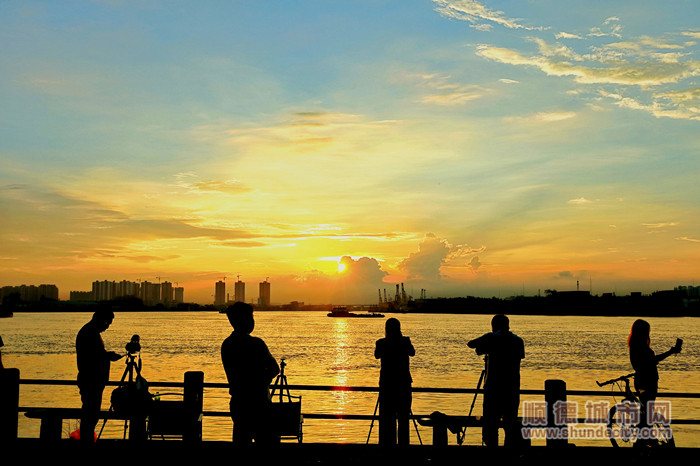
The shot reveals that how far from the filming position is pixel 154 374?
59.0 meters

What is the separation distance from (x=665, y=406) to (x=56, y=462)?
9451 millimetres

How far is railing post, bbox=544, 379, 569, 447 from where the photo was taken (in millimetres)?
9977

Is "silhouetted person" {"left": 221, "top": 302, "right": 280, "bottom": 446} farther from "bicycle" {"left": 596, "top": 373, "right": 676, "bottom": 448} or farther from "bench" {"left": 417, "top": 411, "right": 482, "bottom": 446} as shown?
"bicycle" {"left": 596, "top": 373, "right": 676, "bottom": 448}

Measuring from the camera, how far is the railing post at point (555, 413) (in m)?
9.98

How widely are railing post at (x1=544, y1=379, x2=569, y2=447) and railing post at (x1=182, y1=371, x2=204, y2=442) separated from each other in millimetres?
5147

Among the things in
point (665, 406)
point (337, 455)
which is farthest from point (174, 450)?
point (665, 406)

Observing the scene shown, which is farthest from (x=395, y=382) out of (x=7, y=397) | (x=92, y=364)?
(x=7, y=397)

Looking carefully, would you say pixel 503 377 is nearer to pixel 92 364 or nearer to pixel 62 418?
pixel 92 364

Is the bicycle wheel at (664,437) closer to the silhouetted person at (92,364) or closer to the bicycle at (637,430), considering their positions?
the bicycle at (637,430)

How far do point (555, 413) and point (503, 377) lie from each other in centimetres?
92

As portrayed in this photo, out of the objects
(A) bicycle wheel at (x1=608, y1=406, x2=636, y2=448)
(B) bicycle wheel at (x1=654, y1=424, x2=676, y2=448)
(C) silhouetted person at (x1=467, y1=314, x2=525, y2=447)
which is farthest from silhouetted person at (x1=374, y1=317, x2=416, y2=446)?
(B) bicycle wheel at (x1=654, y1=424, x2=676, y2=448)

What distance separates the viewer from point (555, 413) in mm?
9977

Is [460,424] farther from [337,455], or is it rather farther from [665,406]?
[665,406]

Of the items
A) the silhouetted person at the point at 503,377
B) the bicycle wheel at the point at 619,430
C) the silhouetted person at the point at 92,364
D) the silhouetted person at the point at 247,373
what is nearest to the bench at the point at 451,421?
the silhouetted person at the point at 503,377
